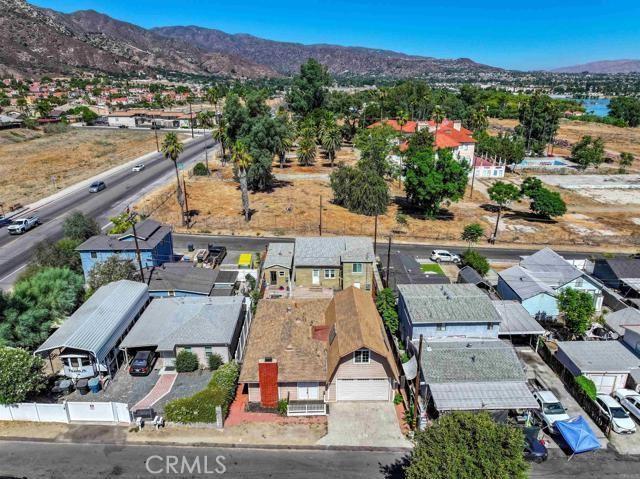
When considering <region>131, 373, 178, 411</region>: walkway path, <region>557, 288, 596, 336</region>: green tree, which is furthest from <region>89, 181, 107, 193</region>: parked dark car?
<region>557, 288, 596, 336</region>: green tree

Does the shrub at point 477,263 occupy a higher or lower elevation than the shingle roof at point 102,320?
lower

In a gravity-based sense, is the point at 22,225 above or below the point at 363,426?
above

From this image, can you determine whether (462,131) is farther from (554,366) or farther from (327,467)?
(327,467)

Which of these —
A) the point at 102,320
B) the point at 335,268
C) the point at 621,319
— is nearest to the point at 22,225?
the point at 102,320

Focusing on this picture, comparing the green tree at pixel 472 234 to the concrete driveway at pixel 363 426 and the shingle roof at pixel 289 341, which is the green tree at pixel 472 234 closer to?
the shingle roof at pixel 289 341

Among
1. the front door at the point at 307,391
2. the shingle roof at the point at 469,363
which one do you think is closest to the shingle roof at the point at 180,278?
the front door at the point at 307,391

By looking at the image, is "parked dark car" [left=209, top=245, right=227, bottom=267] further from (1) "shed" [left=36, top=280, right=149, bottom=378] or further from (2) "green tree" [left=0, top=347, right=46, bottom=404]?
(2) "green tree" [left=0, top=347, right=46, bottom=404]

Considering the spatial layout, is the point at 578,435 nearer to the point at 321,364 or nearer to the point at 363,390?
the point at 363,390
